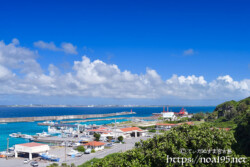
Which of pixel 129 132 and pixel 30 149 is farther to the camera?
pixel 129 132

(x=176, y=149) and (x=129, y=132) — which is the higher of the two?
(x=176, y=149)

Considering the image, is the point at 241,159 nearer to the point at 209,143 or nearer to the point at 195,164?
the point at 209,143

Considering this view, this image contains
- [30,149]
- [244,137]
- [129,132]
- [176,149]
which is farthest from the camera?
[129,132]

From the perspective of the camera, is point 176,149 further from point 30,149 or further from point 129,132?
point 129,132

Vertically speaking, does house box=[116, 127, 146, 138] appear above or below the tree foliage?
below

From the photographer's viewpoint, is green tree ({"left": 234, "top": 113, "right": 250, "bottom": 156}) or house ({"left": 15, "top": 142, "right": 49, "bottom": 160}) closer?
green tree ({"left": 234, "top": 113, "right": 250, "bottom": 156})

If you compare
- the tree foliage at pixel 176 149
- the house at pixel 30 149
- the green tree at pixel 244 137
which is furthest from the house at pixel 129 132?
the tree foliage at pixel 176 149

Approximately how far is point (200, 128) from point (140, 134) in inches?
1650

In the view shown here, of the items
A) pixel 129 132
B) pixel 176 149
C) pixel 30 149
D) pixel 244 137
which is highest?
pixel 176 149

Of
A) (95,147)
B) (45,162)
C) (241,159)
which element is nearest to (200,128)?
(241,159)

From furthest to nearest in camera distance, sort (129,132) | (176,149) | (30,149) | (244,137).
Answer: (129,132)
(30,149)
(244,137)
(176,149)

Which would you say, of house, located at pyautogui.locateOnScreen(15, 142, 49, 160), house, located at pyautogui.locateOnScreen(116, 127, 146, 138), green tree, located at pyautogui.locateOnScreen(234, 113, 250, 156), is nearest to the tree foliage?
green tree, located at pyautogui.locateOnScreen(234, 113, 250, 156)

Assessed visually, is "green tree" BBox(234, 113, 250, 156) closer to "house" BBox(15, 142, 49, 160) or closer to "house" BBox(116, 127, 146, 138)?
"house" BBox(15, 142, 49, 160)

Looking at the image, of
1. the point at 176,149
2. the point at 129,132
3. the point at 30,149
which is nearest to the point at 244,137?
the point at 176,149
